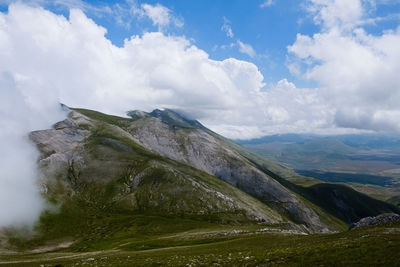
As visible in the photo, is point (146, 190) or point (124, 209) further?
point (146, 190)

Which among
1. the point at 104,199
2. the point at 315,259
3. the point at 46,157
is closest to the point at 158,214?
the point at 104,199

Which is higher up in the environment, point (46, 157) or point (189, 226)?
point (46, 157)

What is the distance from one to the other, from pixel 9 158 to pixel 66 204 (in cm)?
7397

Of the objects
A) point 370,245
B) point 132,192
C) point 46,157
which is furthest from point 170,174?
point 370,245

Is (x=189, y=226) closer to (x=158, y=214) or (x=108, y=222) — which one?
(x=158, y=214)

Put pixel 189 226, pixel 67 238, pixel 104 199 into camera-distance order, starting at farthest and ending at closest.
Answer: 1. pixel 104 199
2. pixel 189 226
3. pixel 67 238

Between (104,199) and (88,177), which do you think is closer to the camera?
(104,199)

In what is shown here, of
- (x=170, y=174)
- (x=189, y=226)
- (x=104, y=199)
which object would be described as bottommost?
(x=189, y=226)

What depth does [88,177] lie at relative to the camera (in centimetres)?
19225

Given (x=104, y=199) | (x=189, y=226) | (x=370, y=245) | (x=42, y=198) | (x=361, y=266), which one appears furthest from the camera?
(x=104, y=199)

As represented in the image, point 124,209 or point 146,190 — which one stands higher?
point 146,190

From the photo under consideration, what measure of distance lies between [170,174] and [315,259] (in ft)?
563

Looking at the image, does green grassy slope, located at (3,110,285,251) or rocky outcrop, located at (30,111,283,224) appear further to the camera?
rocky outcrop, located at (30,111,283,224)

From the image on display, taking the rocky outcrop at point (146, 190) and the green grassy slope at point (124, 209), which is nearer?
the green grassy slope at point (124, 209)
